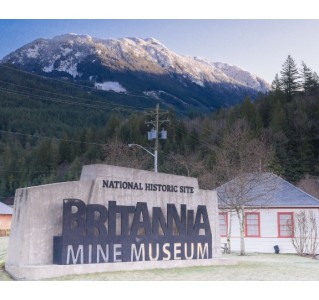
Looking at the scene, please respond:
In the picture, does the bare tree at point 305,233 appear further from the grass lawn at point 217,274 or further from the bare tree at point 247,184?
the grass lawn at point 217,274

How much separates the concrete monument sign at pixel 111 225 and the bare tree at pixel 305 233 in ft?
28.4

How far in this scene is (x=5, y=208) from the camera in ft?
153

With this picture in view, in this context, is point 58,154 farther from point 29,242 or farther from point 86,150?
point 29,242

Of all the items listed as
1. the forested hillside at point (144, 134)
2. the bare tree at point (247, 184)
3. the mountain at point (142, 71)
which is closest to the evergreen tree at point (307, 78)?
the forested hillside at point (144, 134)

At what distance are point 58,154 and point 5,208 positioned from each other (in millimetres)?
27822

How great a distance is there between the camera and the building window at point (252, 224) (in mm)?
26031

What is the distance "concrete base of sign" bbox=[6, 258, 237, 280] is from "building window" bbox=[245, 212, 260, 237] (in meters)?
10.2

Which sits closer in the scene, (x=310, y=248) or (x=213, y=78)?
(x=310, y=248)

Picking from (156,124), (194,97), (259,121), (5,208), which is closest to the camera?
(156,124)

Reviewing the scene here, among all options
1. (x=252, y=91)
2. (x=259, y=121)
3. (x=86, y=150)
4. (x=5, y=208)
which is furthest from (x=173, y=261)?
(x=252, y=91)

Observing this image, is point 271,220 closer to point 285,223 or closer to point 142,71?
point 285,223

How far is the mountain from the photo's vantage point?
14475 cm

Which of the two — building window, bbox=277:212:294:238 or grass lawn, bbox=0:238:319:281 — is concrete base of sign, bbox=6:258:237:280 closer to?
grass lawn, bbox=0:238:319:281

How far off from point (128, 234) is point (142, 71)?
5768 inches
